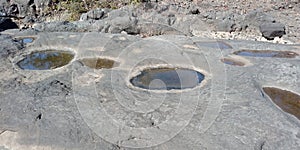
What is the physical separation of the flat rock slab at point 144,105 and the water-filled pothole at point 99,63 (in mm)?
156

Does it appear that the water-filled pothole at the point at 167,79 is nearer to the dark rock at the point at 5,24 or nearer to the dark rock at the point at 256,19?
the dark rock at the point at 256,19

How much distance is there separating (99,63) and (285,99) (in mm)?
5436

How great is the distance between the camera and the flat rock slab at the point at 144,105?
6.27 metres

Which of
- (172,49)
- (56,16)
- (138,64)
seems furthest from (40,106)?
(56,16)

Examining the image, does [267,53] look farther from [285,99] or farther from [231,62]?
[285,99]

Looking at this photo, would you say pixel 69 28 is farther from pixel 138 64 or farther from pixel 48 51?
pixel 138 64

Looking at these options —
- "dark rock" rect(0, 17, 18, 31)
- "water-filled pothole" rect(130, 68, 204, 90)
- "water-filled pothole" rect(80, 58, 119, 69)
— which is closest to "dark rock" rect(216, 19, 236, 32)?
"water-filled pothole" rect(130, 68, 204, 90)

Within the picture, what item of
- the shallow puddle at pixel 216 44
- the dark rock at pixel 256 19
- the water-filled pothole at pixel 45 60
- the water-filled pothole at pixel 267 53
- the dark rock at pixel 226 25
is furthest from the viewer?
the dark rock at pixel 226 25

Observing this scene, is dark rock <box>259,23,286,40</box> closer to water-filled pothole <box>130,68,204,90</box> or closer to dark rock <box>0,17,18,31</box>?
water-filled pothole <box>130,68,204,90</box>

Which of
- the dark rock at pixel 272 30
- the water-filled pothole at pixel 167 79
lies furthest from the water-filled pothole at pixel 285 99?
the dark rock at pixel 272 30

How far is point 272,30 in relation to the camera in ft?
44.6

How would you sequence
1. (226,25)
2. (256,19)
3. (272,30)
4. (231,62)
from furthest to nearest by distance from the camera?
(226,25) → (256,19) → (272,30) → (231,62)

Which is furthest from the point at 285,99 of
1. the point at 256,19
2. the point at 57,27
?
the point at 57,27

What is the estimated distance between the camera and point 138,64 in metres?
9.67
